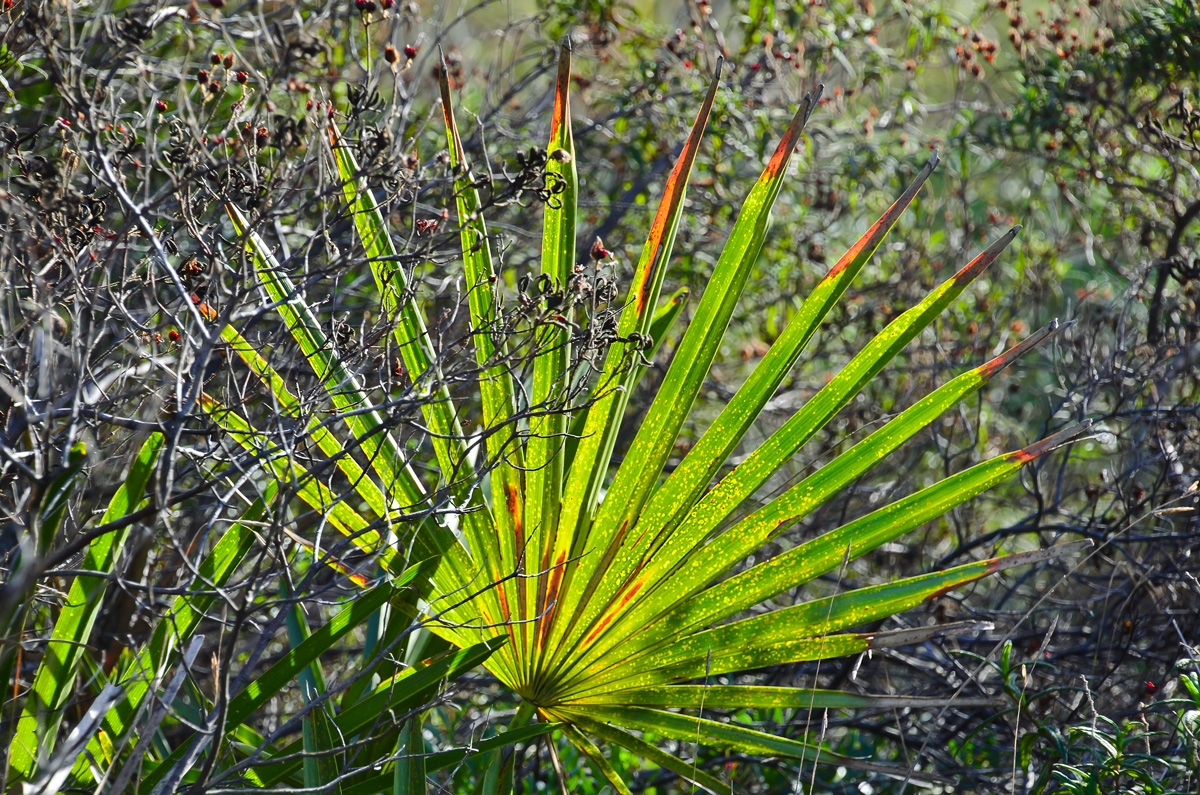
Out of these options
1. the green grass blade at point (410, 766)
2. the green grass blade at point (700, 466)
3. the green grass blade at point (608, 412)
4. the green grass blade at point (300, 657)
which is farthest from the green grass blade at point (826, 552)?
the green grass blade at point (300, 657)

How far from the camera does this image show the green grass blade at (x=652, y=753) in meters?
2.09

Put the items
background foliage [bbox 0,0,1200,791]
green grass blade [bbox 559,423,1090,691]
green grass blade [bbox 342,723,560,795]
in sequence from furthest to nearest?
background foliage [bbox 0,0,1200,791] → green grass blade [bbox 559,423,1090,691] → green grass blade [bbox 342,723,560,795]

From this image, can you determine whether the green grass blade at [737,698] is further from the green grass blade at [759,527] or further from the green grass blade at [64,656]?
the green grass blade at [64,656]

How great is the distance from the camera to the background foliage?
8.89 feet

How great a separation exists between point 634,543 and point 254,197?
1125 millimetres

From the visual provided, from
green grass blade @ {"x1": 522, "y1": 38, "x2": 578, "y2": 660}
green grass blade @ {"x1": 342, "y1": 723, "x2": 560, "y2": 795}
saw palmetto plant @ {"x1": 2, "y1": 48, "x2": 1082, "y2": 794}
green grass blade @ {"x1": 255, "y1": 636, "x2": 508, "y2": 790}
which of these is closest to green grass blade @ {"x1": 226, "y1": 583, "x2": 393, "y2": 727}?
saw palmetto plant @ {"x1": 2, "y1": 48, "x2": 1082, "y2": 794}

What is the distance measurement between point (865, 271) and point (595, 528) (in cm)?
335

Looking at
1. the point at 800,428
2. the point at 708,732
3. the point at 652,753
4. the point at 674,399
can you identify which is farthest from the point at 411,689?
the point at 800,428

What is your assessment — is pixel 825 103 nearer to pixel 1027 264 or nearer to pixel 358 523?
pixel 1027 264

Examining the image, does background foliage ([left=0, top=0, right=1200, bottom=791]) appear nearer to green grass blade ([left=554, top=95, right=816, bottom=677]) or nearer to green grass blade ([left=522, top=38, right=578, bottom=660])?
green grass blade ([left=522, top=38, right=578, bottom=660])

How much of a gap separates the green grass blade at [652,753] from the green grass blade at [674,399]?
0.22 m

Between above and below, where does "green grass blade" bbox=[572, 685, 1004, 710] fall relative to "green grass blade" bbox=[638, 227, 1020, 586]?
below

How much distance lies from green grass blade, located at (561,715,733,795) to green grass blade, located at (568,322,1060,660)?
0.60ft

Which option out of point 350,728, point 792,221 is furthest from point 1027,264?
point 350,728
